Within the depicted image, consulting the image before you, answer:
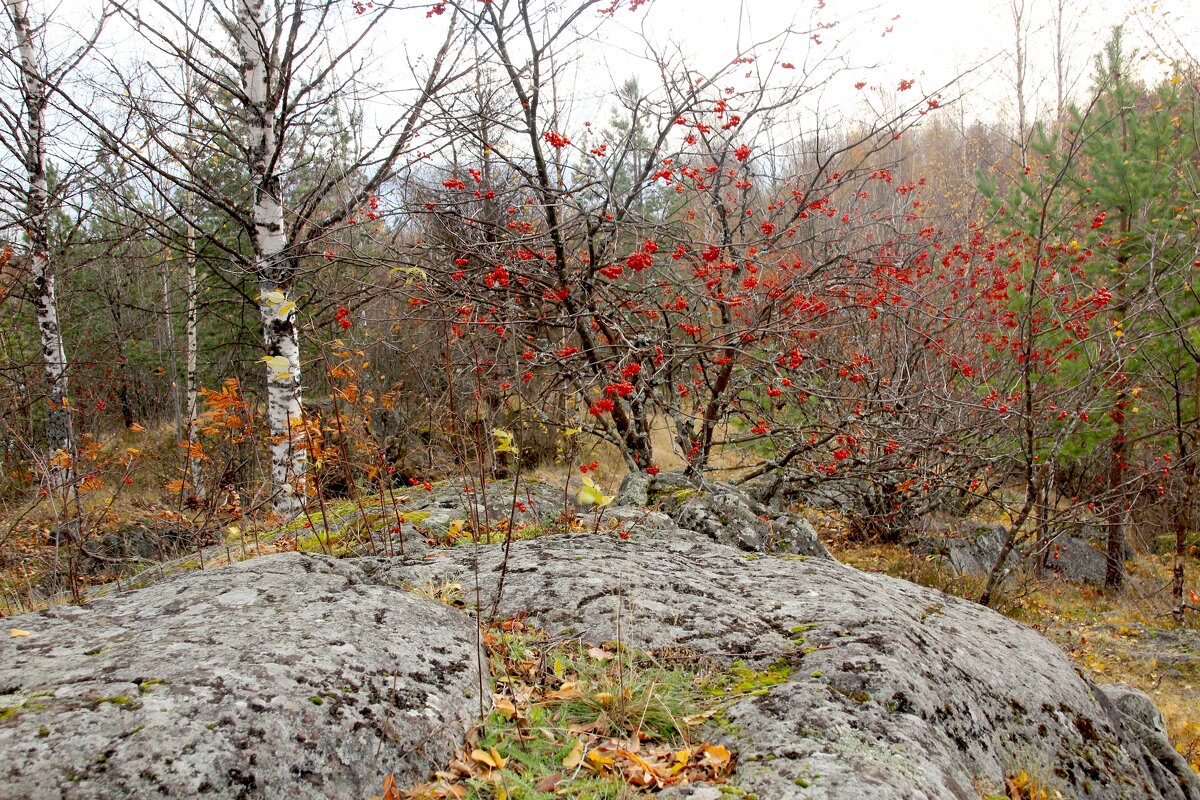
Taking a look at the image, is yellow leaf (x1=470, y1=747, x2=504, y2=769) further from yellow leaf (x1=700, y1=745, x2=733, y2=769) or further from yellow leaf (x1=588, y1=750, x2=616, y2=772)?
yellow leaf (x1=700, y1=745, x2=733, y2=769)

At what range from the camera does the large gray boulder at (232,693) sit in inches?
52.7

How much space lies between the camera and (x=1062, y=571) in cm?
926

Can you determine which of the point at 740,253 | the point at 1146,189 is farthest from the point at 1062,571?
the point at 740,253

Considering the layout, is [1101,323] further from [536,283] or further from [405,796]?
[405,796]

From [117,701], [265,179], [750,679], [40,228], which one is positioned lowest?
[750,679]

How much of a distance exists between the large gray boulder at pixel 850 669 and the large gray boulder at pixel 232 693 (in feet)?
1.32

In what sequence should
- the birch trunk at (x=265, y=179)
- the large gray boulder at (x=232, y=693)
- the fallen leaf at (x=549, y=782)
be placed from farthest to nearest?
the birch trunk at (x=265, y=179)
the fallen leaf at (x=549, y=782)
the large gray boulder at (x=232, y=693)

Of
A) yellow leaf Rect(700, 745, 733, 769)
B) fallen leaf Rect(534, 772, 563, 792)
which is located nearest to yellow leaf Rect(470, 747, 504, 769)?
fallen leaf Rect(534, 772, 563, 792)

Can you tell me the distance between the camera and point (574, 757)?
1.73 m

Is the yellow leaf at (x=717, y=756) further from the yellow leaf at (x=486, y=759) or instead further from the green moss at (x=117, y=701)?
the green moss at (x=117, y=701)

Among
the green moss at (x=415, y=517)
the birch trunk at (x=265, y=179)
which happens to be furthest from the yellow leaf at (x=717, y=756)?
the birch trunk at (x=265, y=179)

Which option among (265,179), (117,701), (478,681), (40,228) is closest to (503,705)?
(478,681)

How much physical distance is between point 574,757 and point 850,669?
0.87 m

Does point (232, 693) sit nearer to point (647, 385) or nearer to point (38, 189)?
point (647, 385)
